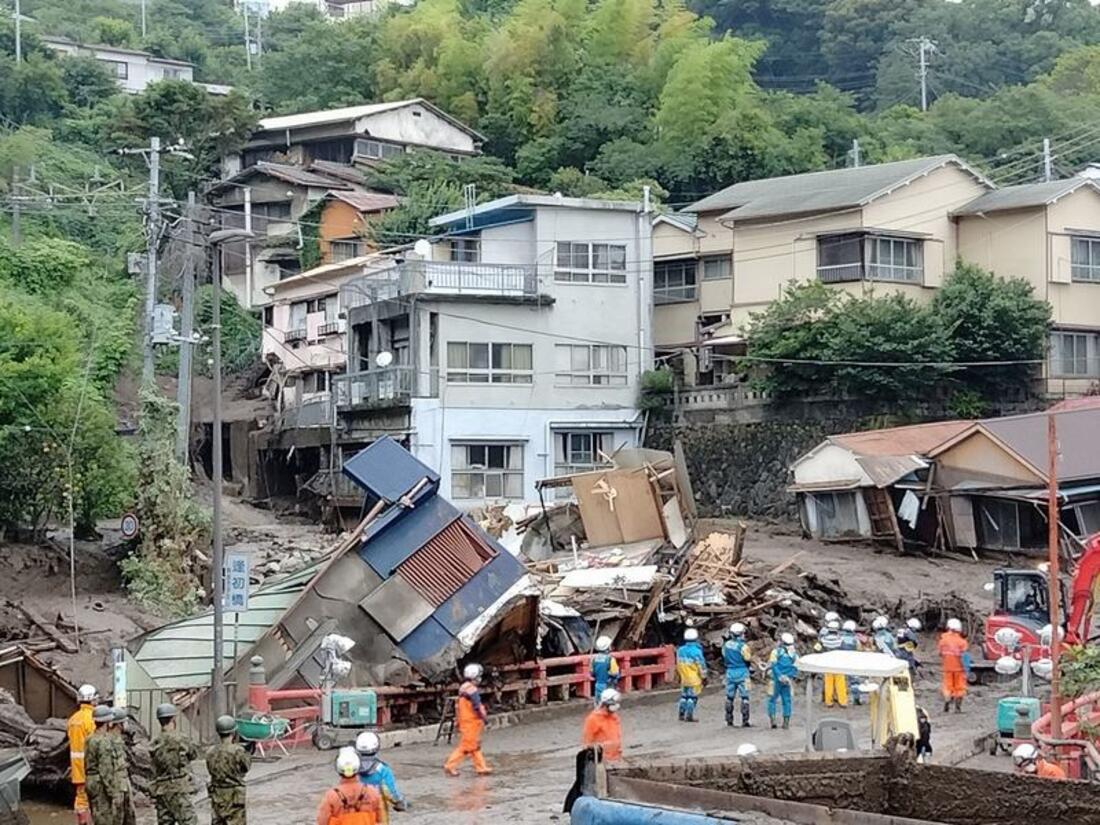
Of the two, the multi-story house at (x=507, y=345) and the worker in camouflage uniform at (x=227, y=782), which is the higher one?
the multi-story house at (x=507, y=345)

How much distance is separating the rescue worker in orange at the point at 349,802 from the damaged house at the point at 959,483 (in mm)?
23035

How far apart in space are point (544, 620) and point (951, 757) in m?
8.51

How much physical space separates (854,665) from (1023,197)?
29338 mm

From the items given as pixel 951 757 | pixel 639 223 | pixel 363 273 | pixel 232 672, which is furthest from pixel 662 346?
pixel 951 757

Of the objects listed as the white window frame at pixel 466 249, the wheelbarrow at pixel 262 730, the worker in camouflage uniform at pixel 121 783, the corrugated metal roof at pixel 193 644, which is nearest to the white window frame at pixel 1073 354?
the white window frame at pixel 466 249

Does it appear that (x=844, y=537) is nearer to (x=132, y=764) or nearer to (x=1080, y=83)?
(x=132, y=764)

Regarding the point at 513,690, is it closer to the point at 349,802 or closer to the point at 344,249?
the point at 349,802

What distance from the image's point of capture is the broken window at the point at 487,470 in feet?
135

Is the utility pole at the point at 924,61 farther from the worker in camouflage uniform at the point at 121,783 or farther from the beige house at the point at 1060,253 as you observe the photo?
the worker in camouflage uniform at the point at 121,783

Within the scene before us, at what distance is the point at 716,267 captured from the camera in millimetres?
45938

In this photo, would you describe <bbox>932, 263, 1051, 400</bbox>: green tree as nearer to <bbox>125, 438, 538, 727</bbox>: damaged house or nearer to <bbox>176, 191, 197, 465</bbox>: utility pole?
<bbox>176, 191, 197, 465</bbox>: utility pole

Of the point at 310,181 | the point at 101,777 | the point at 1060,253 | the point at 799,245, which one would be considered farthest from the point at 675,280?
the point at 101,777

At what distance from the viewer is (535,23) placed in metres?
65.6

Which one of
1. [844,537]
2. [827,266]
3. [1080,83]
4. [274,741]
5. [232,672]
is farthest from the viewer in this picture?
[1080,83]
